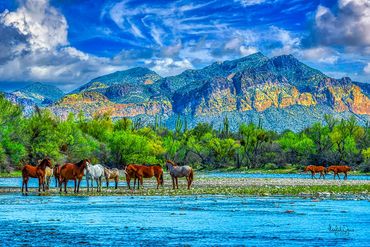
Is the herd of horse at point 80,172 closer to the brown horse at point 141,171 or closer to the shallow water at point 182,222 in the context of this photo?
the brown horse at point 141,171

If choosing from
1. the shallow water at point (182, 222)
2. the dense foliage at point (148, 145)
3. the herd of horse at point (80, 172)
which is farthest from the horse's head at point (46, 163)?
the dense foliage at point (148, 145)

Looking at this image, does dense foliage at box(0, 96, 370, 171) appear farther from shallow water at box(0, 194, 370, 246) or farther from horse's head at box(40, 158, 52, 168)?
shallow water at box(0, 194, 370, 246)

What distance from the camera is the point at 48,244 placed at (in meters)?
20.5

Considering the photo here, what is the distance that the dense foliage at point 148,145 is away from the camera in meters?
83.9

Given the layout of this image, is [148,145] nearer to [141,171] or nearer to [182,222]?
[141,171]

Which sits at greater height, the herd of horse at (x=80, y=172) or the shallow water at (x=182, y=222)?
the herd of horse at (x=80, y=172)

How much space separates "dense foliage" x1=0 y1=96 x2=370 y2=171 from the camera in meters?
83.9

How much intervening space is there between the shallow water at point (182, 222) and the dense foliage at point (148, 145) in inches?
1821

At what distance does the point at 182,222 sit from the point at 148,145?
296ft

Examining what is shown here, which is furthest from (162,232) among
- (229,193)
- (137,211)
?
(229,193)

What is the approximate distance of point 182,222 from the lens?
88.6ft

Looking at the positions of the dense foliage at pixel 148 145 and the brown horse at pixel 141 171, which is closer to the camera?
the brown horse at pixel 141 171

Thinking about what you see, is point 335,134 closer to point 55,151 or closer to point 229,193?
point 55,151
